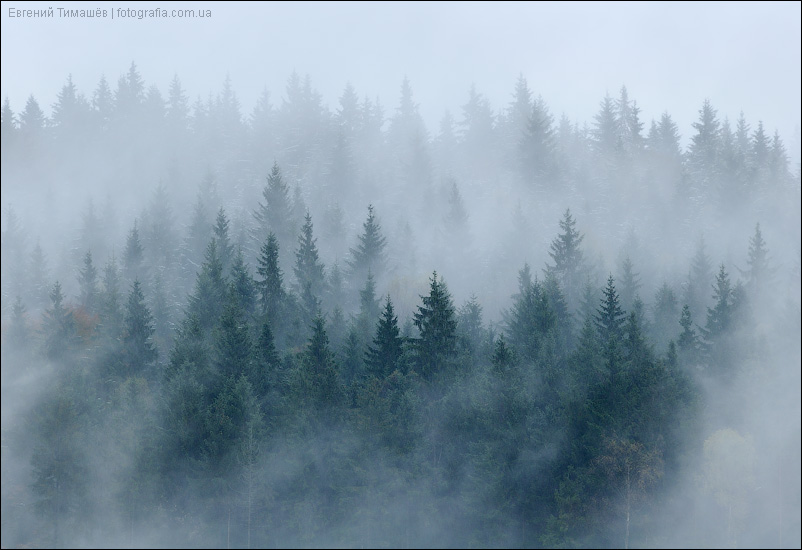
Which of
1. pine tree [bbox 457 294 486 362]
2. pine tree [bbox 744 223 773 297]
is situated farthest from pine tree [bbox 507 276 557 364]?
pine tree [bbox 744 223 773 297]

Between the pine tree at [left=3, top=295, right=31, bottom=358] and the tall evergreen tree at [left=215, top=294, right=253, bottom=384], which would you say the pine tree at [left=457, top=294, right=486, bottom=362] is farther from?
the pine tree at [left=3, top=295, right=31, bottom=358]

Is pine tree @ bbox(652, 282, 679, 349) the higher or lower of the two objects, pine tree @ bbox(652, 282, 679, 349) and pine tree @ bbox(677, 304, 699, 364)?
the higher

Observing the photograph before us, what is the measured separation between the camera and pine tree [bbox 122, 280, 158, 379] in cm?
6138

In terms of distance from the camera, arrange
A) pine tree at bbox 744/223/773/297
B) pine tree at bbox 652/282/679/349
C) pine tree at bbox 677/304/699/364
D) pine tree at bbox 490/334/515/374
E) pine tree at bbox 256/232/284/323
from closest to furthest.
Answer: pine tree at bbox 744/223/773/297 → pine tree at bbox 490/334/515/374 → pine tree at bbox 677/304/699/364 → pine tree at bbox 652/282/679/349 → pine tree at bbox 256/232/284/323

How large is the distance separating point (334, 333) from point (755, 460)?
123 ft

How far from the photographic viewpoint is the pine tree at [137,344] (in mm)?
61375

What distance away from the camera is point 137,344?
62.7 m

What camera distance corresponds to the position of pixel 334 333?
212 ft

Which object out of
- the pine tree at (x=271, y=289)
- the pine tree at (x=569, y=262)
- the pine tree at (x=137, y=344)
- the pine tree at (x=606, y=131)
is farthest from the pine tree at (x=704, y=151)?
the pine tree at (x=137, y=344)

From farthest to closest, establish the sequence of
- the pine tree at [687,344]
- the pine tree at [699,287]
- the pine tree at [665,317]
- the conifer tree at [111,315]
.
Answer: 1. the pine tree at [699,287]
2. the conifer tree at [111,315]
3. the pine tree at [665,317]
4. the pine tree at [687,344]

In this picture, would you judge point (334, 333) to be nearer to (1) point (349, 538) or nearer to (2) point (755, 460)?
(1) point (349, 538)

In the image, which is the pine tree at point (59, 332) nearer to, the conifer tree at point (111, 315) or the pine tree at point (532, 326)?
the conifer tree at point (111, 315)

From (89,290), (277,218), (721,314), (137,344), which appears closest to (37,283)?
(89,290)

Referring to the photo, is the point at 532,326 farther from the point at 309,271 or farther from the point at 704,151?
the point at 704,151
